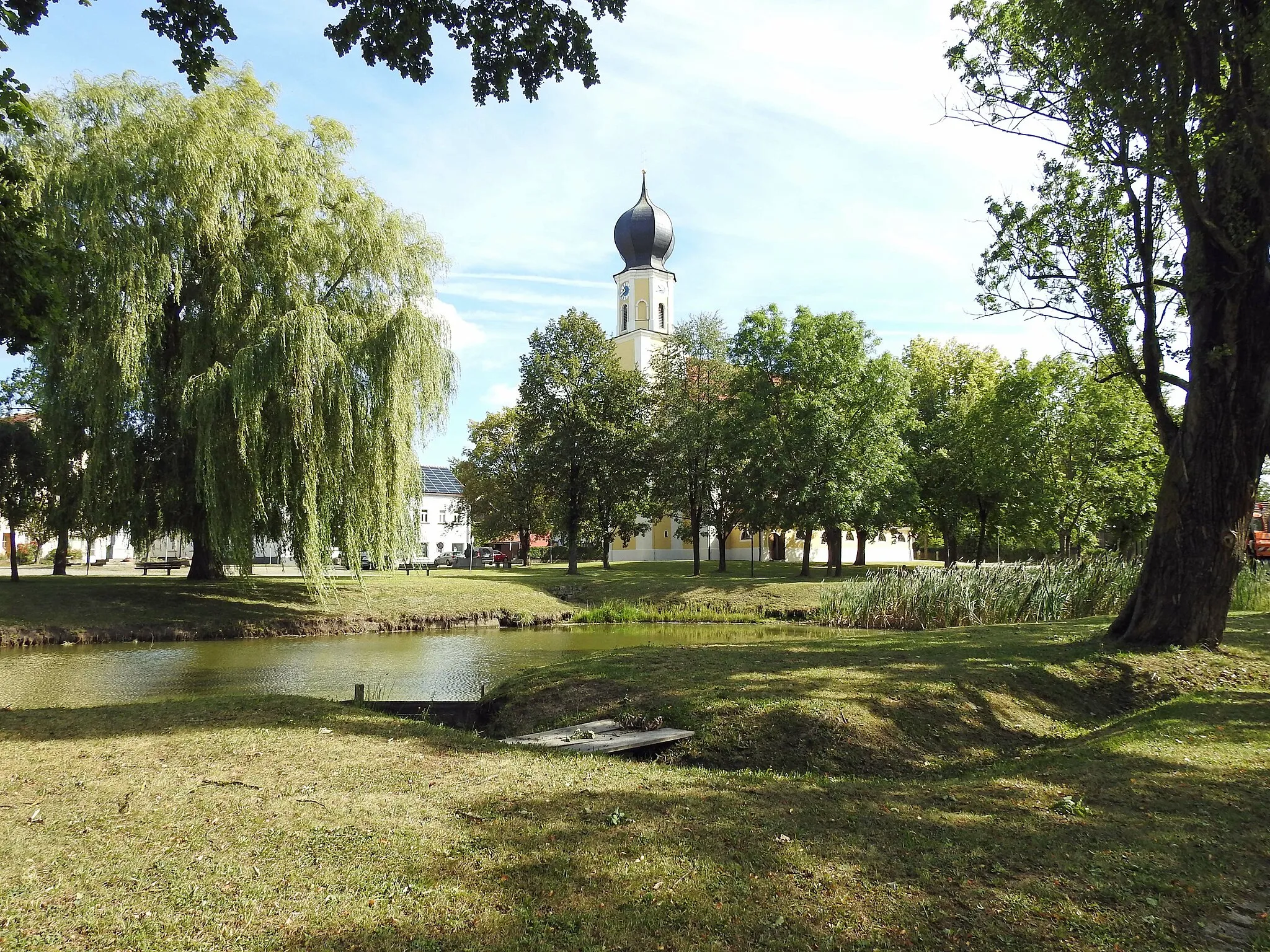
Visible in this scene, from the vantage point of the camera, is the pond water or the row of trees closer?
the pond water

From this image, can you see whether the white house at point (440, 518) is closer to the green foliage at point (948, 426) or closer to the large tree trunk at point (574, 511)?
the large tree trunk at point (574, 511)

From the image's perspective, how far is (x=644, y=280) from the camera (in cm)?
5706

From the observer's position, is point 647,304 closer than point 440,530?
Yes

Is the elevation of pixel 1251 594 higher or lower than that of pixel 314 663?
higher

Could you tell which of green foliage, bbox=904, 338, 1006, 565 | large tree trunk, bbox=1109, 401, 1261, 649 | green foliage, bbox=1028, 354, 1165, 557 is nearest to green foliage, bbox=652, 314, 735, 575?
green foliage, bbox=904, 338, 1006, 565

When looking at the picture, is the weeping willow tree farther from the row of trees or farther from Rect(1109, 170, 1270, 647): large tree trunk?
Rect(1109, 170, 1270, 647): large tree trunk

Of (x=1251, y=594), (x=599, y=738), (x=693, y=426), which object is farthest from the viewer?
(x=693, y=426)

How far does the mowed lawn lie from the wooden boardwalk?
1449 centimetres

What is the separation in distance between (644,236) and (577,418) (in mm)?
26080

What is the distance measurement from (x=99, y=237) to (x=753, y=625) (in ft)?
60.4

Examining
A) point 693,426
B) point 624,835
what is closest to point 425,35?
point 624,835

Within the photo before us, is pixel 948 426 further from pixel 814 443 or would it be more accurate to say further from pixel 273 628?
pixel 273 628

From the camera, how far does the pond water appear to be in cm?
1200

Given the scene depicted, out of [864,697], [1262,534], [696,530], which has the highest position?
[696,530]
